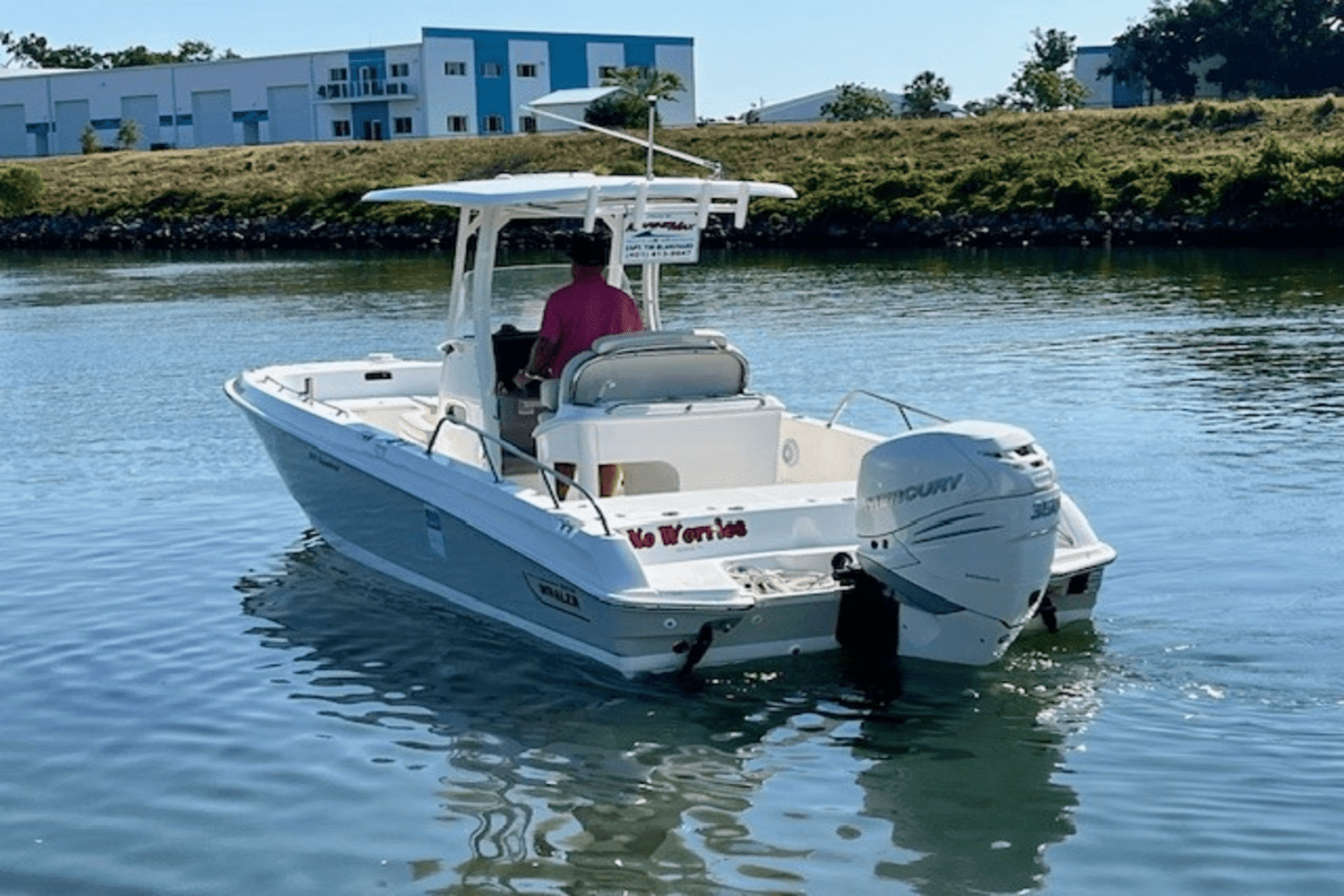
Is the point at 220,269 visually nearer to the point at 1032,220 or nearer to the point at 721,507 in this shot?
the point at 1032,220

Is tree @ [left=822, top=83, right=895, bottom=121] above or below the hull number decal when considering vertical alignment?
above

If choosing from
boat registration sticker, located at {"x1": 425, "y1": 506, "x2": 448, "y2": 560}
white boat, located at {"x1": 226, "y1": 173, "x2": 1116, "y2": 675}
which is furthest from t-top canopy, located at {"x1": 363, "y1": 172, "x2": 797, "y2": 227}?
boat registration sticker, located at {"x1": 425, "y1": 506, "x2": 448, "y2": 560}

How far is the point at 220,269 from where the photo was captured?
49.0m

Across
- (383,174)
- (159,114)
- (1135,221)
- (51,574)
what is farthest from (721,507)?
(159,114)

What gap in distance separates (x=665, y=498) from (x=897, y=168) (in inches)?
1966

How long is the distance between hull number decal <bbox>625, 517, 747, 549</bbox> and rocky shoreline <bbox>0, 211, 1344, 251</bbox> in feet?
107

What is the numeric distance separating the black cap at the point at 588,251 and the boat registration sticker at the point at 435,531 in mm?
1648

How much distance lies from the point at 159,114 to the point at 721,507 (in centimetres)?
9003

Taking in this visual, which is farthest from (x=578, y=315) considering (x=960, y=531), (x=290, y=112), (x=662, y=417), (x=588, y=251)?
(x=290, y=112)

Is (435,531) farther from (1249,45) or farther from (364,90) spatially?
(1249,45)

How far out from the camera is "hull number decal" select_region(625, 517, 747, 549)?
29.3 ft

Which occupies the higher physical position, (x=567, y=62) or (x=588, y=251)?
(x=567, y=62)

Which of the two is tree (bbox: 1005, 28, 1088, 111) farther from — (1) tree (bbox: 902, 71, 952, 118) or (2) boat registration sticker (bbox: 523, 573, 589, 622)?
(2) boat registration sticker (bbox: 523, 573, 589, 622)

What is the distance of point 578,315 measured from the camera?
34.5 ft
